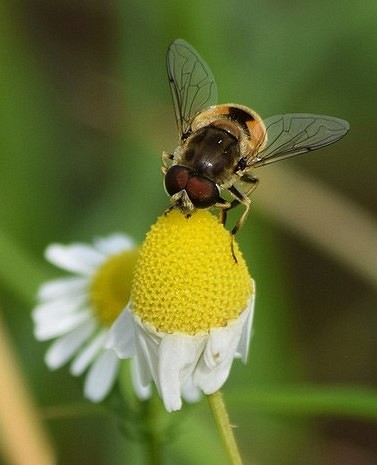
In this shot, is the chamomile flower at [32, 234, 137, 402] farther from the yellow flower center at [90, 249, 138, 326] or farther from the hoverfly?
the hoverfly

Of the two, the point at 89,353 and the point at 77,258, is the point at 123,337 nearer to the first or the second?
the point at 89,353

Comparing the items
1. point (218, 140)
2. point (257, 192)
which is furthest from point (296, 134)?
point (257, 192)

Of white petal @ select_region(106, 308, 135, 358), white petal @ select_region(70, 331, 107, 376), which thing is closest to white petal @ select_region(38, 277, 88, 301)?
white petal @ select_region(70, 331, 107, 376)

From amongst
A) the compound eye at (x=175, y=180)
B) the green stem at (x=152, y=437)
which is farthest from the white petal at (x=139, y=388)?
the compound eye at (x=175, y=180)

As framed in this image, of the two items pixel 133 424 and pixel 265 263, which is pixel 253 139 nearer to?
pixel 133 424

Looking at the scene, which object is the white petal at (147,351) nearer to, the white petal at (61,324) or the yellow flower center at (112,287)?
the yellow flower center at (112,287)

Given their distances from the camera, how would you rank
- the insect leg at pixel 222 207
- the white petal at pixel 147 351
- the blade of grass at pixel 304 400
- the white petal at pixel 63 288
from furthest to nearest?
the white petal at pixel 63 288 → the blade of grass at pixel 304 400 → the insect leg at pixel 222 207 → the white petal at pixel 147 351
